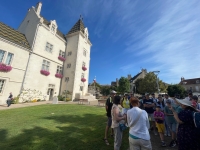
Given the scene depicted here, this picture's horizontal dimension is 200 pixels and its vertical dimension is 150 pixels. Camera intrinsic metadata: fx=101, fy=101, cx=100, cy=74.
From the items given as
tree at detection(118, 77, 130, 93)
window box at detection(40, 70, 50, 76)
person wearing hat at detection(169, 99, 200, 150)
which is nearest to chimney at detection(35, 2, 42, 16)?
window box at detection(40, 70, 50, 76)

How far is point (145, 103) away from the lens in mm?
5992

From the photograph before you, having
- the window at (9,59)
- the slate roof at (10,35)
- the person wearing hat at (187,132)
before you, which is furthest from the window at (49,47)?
the person wearing hat at (187,132)

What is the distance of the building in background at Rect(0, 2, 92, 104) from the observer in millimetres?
15012

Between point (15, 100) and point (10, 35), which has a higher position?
point (10, 35)

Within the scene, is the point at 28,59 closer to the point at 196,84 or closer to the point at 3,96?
the point at 3,96

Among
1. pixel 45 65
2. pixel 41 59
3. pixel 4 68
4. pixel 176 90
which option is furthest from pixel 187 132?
pixel 176 90

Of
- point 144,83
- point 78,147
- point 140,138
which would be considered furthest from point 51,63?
point 144,83

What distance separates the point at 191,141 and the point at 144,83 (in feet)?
115

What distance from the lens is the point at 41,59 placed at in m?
19.0

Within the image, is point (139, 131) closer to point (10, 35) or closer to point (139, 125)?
point (139, 125)

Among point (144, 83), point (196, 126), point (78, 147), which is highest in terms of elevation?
point (144, 83)

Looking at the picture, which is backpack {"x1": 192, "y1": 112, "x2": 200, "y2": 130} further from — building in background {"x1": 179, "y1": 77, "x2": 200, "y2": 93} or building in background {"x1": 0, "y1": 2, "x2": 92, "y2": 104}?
building in background {"x1": 179, "y1": 77, "x2": 200, "y2": 93}

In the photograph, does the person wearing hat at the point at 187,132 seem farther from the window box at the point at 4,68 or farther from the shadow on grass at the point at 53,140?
the window box at the point at 4,68

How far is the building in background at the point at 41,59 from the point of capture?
49.3 feet
